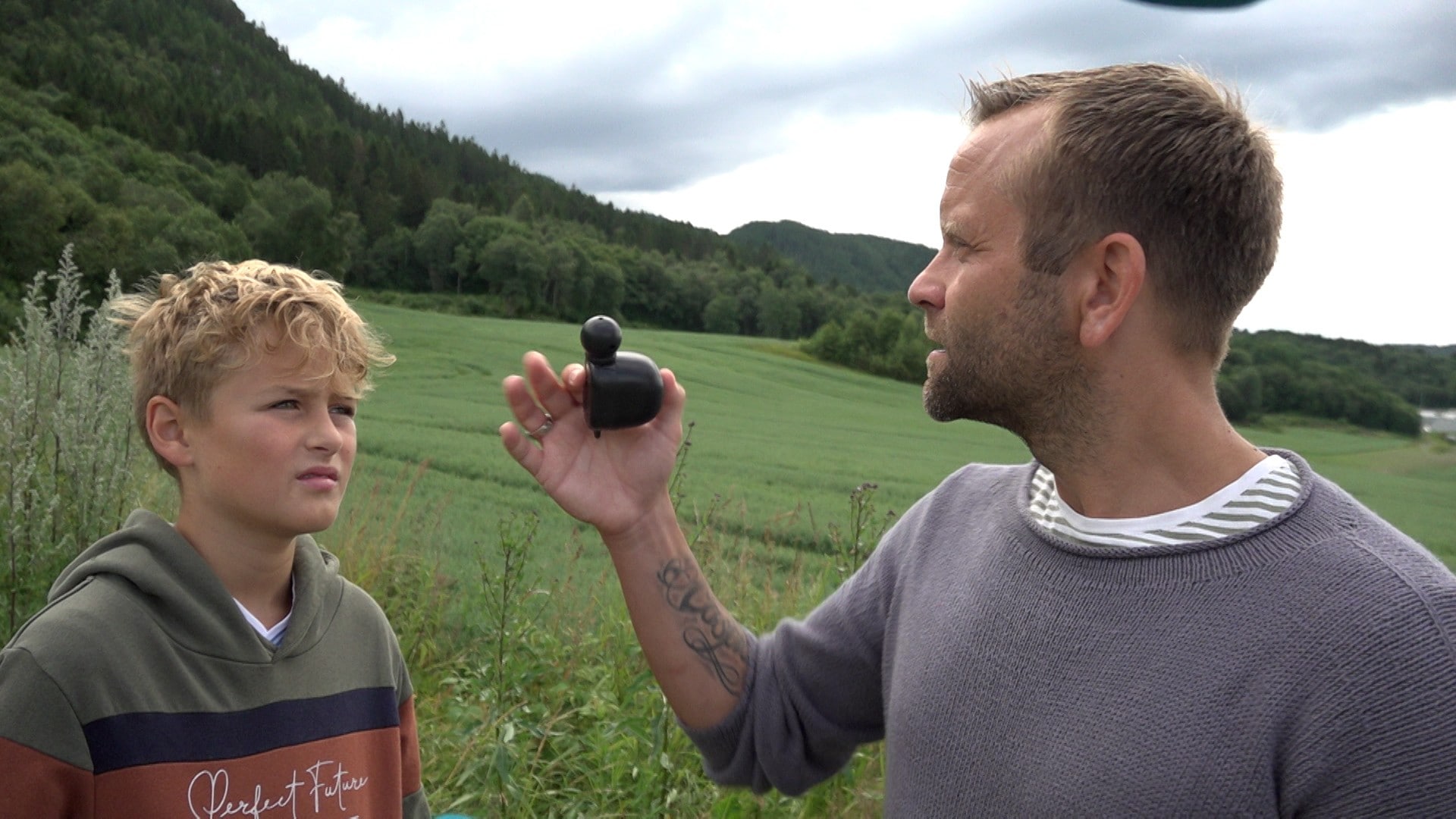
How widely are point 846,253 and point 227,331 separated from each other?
172253mm

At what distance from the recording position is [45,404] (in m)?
5.24

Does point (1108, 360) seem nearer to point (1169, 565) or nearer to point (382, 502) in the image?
point (1169, 565)

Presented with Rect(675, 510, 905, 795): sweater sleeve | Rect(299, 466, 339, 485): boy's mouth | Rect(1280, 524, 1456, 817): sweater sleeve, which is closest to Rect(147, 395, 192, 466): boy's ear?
Rect(299, 466, 339, 485): boy's mouth

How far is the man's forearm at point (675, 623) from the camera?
2.20m

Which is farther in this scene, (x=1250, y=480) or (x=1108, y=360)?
(x=1108, y=360)

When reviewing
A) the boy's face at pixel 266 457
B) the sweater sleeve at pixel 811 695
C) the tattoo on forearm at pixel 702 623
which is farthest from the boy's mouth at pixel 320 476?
the sweater sleeve at pixel 811 695

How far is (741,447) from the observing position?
1683 centimetres

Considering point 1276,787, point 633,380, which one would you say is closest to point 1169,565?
point 1276,787

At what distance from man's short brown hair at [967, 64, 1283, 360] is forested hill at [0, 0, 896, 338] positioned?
88.6ft

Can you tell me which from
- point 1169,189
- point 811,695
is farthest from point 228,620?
point 1169,189

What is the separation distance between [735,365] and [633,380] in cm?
3640

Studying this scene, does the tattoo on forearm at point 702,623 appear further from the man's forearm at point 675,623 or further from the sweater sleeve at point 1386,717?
the sweater sleeve at point 1386,717

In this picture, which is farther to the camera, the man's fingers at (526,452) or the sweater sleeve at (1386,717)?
the man's fingers at (526,452)

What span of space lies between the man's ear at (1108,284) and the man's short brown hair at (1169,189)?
0.03 metres
